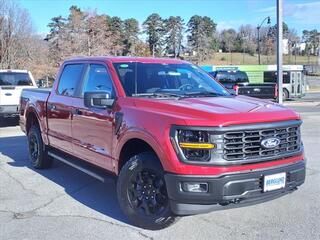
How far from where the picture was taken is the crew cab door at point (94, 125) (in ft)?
18.8

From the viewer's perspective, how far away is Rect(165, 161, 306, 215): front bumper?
4.46m

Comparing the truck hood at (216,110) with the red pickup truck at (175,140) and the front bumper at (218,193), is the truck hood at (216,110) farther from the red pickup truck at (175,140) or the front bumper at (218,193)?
the front bumper at (218,193)

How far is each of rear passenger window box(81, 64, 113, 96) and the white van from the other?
910cm

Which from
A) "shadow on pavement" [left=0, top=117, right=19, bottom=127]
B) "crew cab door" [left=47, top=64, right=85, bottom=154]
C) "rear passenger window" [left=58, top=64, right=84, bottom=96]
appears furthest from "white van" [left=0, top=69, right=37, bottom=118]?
"rear passenger window" [left=58, top=64, right=84, bottom=96]

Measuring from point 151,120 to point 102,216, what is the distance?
146 centimetres

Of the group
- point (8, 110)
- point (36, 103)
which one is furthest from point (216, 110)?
point (8, 110)

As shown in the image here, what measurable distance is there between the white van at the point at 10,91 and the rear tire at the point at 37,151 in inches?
260

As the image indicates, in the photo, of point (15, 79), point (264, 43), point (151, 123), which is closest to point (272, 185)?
point (151, 123)

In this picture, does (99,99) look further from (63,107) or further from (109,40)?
(109,40)

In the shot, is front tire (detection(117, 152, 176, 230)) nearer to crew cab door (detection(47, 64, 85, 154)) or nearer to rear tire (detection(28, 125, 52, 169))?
crew cab door (detection(47, 64, 85, 154))

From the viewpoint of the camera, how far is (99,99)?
217 inches

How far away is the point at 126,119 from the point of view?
208 inches

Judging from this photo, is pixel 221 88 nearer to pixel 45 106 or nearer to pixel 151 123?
pixel 151 123

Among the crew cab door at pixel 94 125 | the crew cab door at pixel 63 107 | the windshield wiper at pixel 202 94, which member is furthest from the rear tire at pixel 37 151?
the windshield wiper at pixel 202 94
